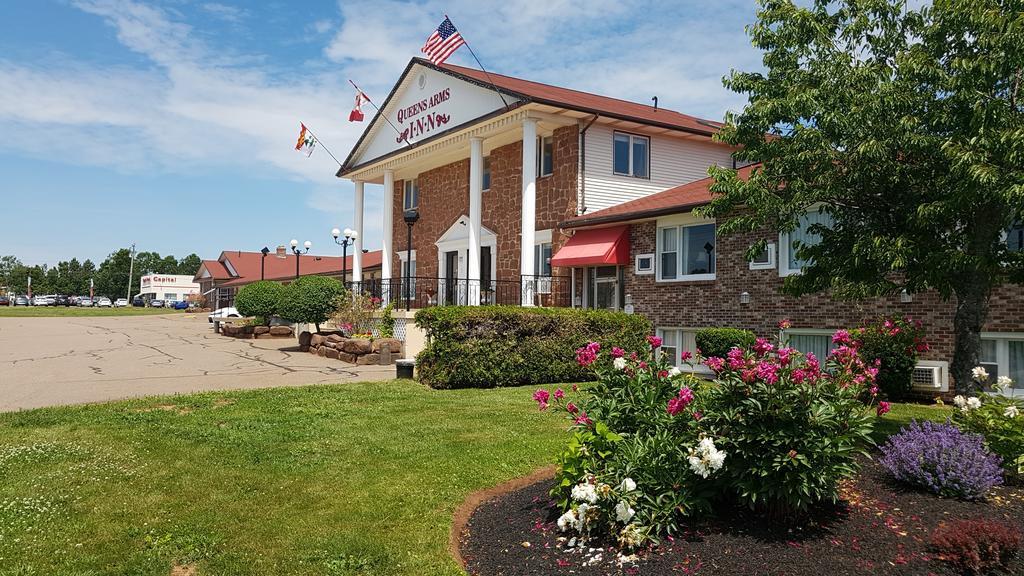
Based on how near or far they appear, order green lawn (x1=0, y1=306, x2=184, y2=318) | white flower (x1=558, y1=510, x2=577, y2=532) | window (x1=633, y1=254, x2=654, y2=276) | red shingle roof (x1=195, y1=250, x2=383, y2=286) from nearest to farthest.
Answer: white flower (x1=558, y1=510, x2=577, y2=532) < window (x1=633, y1=254, x2=654, y2=276) < green lawn (x1=0, y1=306, x2=184, y2=318) < red shingle roof (x1=195, y1=250, x2=383, y2=286)

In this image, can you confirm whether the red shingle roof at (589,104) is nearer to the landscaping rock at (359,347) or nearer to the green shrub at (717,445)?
the landscaping rock at (359,347)

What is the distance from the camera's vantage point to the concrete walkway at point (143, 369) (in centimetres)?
1159

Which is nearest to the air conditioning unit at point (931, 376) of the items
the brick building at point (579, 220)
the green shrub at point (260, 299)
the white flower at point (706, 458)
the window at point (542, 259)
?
the brick building at point (579, 220)

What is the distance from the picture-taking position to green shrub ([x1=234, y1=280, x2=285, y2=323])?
2408 cm

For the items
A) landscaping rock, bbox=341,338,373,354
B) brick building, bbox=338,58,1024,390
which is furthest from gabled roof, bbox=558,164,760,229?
landscaping rock, bbox=341,338,373,354

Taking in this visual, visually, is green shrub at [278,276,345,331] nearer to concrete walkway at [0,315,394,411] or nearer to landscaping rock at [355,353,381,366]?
concrete walkway at [0,315,394,411]

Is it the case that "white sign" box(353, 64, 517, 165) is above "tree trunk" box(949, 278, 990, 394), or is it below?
above

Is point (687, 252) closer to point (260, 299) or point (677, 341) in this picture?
point (677, 341)

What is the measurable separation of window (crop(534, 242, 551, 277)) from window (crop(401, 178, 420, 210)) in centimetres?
772

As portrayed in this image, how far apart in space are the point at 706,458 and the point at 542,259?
51.1 ft

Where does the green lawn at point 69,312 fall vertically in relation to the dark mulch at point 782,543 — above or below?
Result: above

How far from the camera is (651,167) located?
65.0 ft

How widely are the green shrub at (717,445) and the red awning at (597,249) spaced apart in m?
11.5

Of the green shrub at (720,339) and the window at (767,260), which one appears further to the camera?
the window at (767,260)
